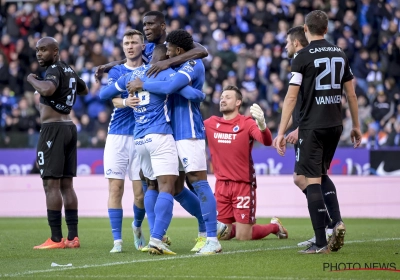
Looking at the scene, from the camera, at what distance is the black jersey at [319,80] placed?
782cm

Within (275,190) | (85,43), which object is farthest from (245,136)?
(85,43)

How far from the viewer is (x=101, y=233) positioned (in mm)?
11703

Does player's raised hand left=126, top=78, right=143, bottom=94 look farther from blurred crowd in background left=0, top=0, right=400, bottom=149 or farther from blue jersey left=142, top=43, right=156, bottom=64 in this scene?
blurred crowd in background left=0, top=0, right=400, bottom=149

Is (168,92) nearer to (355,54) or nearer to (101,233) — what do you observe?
(101,233)

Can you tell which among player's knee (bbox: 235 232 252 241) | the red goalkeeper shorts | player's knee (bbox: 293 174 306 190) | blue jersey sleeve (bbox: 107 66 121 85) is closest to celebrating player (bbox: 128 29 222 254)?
blue jersey sleeve (bbox: 107 66 121 85)

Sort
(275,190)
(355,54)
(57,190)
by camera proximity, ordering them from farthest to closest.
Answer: (355,54), (275,190), (57,190)

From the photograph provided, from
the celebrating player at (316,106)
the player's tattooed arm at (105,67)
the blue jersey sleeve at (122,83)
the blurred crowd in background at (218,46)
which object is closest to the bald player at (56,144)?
the player's tattooed arm at (105,67)

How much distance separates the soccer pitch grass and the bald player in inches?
15.0

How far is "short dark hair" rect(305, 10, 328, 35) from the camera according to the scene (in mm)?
7824

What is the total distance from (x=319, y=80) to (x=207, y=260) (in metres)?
2.08

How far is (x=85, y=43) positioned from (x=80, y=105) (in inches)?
104

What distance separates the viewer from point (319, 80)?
25.7ft

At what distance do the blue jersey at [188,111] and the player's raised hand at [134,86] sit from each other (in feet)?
1.29

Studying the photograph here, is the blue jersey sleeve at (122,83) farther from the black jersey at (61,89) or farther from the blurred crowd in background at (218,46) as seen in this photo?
the blurred crowd in background at (218,46)
